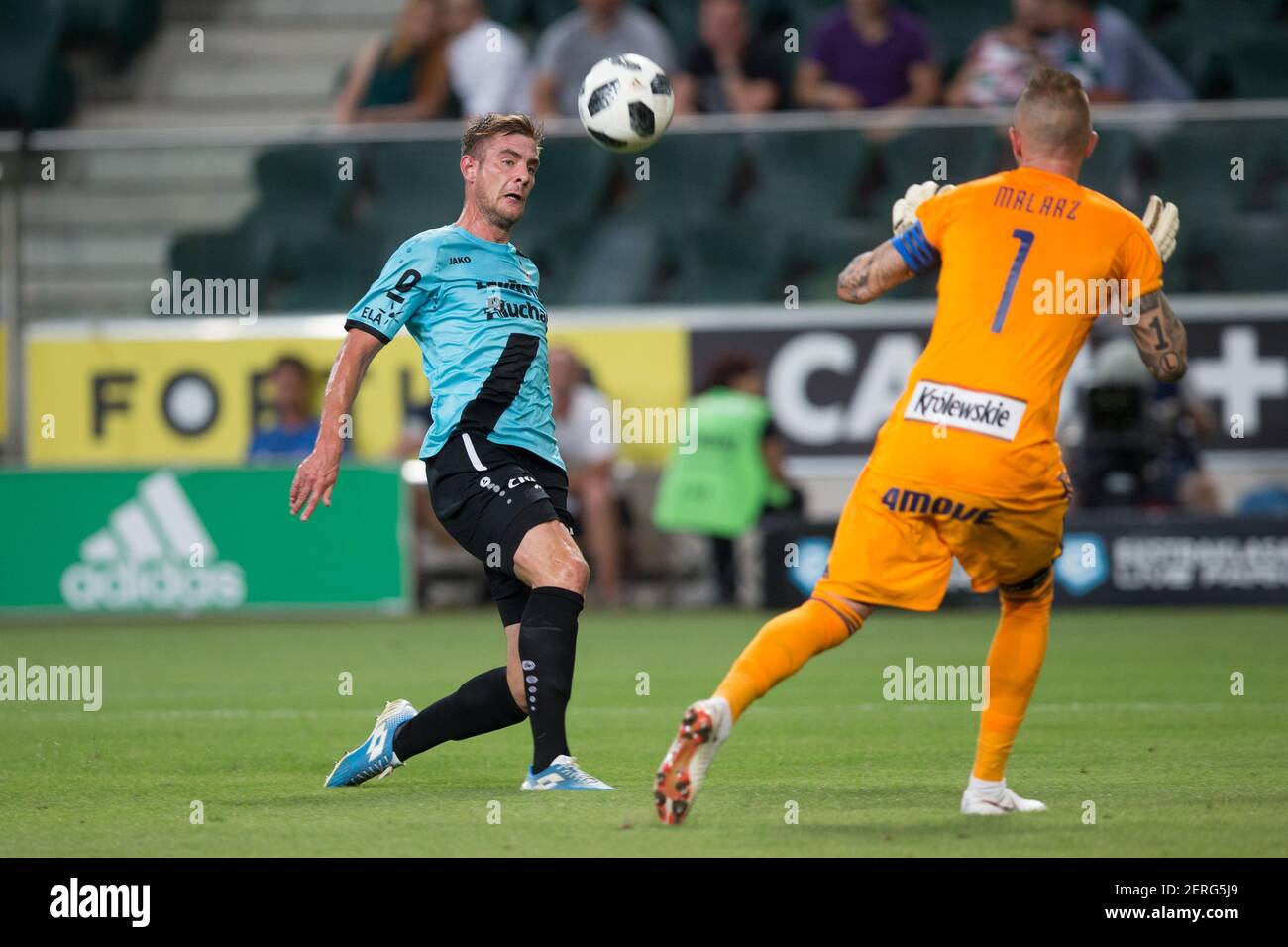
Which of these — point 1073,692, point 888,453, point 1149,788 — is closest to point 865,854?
point 888,453

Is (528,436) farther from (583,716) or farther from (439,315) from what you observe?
(583,716)

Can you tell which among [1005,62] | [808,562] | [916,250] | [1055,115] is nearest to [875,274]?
[916,250]

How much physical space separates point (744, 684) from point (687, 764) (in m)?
0.30

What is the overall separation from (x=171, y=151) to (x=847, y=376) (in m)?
5.59

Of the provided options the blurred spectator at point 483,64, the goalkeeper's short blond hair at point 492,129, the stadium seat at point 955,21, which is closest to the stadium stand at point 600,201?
the blurred spectator at point 483,64

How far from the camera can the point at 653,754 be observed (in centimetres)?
745

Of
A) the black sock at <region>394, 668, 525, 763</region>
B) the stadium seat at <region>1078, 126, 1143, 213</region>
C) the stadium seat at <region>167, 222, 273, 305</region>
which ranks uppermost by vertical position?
the stadium seat at <region>1078, 126, 1143, 213</region>

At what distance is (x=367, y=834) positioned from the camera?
5461 mm

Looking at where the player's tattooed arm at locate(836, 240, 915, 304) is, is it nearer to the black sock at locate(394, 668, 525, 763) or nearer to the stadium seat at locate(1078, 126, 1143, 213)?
the black sock at locate(394, 668, 525, 763)

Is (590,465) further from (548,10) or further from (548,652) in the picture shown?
(548,652)

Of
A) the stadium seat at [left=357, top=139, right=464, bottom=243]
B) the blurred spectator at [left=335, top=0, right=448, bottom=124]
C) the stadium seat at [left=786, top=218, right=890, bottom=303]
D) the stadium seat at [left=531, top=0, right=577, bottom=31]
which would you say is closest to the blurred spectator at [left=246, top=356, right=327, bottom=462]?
the stadium seat at [left=357, top=139, right=464, bottom=243]

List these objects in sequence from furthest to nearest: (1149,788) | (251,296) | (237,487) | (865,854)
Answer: (251,296)
(237,487)
(1149,788)
(865,854)

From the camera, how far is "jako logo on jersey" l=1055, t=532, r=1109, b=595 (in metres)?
14.2

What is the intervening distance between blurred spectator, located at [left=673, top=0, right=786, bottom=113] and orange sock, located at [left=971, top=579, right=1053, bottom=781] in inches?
439
